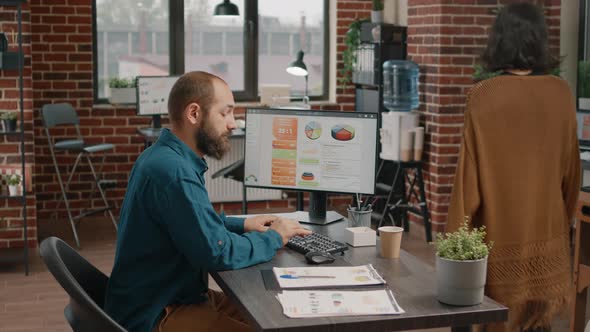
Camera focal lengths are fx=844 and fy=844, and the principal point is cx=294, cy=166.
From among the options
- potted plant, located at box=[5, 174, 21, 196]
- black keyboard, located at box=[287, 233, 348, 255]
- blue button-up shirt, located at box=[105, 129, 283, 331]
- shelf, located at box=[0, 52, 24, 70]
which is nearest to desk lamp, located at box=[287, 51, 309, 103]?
shelf, located at box=[0, 52, 24, 70]

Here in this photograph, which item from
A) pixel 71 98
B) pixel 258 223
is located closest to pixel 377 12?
pixel 71 98

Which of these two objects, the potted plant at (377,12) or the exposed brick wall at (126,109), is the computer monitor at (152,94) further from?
the potted plant at (377,12)

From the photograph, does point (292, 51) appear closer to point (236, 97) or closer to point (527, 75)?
point (236, 97)

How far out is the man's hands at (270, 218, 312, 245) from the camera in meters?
2.79

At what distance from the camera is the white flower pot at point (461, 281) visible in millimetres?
2205

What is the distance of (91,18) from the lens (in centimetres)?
703

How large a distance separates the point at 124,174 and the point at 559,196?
4.76 m

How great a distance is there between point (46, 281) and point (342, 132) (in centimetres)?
282

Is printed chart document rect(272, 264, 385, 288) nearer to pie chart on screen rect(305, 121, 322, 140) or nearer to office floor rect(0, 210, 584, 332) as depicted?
pie chart on screen rect(305, 121, 322, 140)

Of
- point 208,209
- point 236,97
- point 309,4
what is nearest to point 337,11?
point 309,4

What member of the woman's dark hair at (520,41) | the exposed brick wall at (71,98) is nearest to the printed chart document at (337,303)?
the woman's dark hair at (520,41)

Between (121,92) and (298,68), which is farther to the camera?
(298,68)

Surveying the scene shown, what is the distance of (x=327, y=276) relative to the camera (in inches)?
97.0

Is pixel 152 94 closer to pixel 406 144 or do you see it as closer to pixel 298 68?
pixel 298 68
